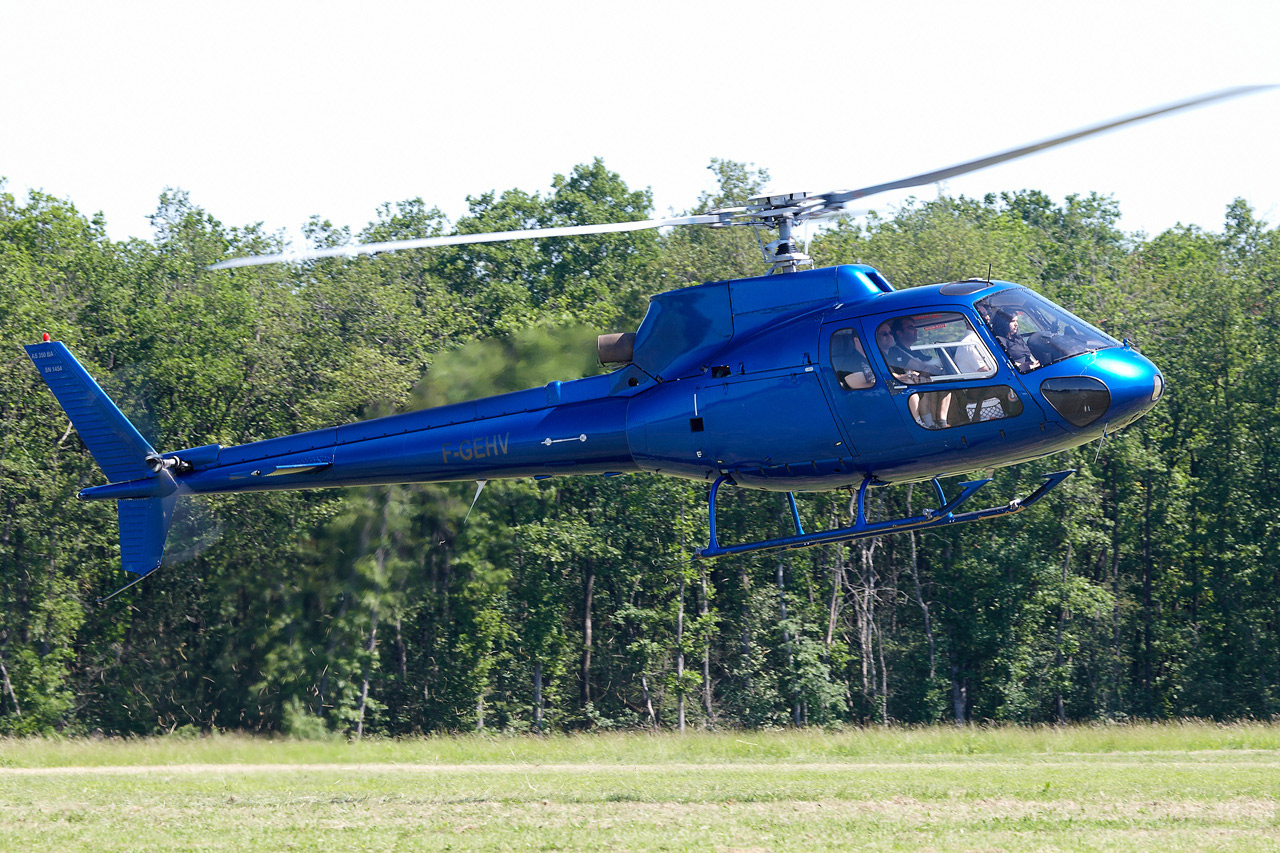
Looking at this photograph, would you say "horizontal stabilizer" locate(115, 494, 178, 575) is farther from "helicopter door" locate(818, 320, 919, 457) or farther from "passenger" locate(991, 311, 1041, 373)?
"passenger" locate(991, 311, 1041, 373)

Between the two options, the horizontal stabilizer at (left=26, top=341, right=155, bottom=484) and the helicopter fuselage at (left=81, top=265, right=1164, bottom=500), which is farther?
the horizontal stabilizer at (left=26, top=341, right=155, bottom=484)

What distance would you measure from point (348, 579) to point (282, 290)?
61.6ft

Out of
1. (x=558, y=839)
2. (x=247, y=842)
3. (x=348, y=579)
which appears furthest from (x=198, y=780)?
(x=558, y=839)

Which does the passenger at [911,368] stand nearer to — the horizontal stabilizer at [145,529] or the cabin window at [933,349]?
the cabin window at [933,349]

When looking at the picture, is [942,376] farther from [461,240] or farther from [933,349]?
[461,240]

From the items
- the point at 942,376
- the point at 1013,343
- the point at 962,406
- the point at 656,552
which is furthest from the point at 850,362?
the point at 656,552

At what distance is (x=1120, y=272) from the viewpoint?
4100 cm

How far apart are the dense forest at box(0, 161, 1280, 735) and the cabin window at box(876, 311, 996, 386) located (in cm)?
1577

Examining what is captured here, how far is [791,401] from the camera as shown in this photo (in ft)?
38.6

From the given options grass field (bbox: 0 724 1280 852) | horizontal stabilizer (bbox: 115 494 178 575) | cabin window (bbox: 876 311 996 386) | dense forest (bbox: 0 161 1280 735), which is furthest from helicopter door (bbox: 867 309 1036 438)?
dense forest (bbox: 0 161 1280 735)

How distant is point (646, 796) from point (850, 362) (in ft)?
16.6

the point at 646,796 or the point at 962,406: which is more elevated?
the point at 962,406

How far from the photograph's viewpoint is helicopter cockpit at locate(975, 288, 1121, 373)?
1109cm

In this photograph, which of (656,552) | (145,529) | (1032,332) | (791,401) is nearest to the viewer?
(1032,332)
